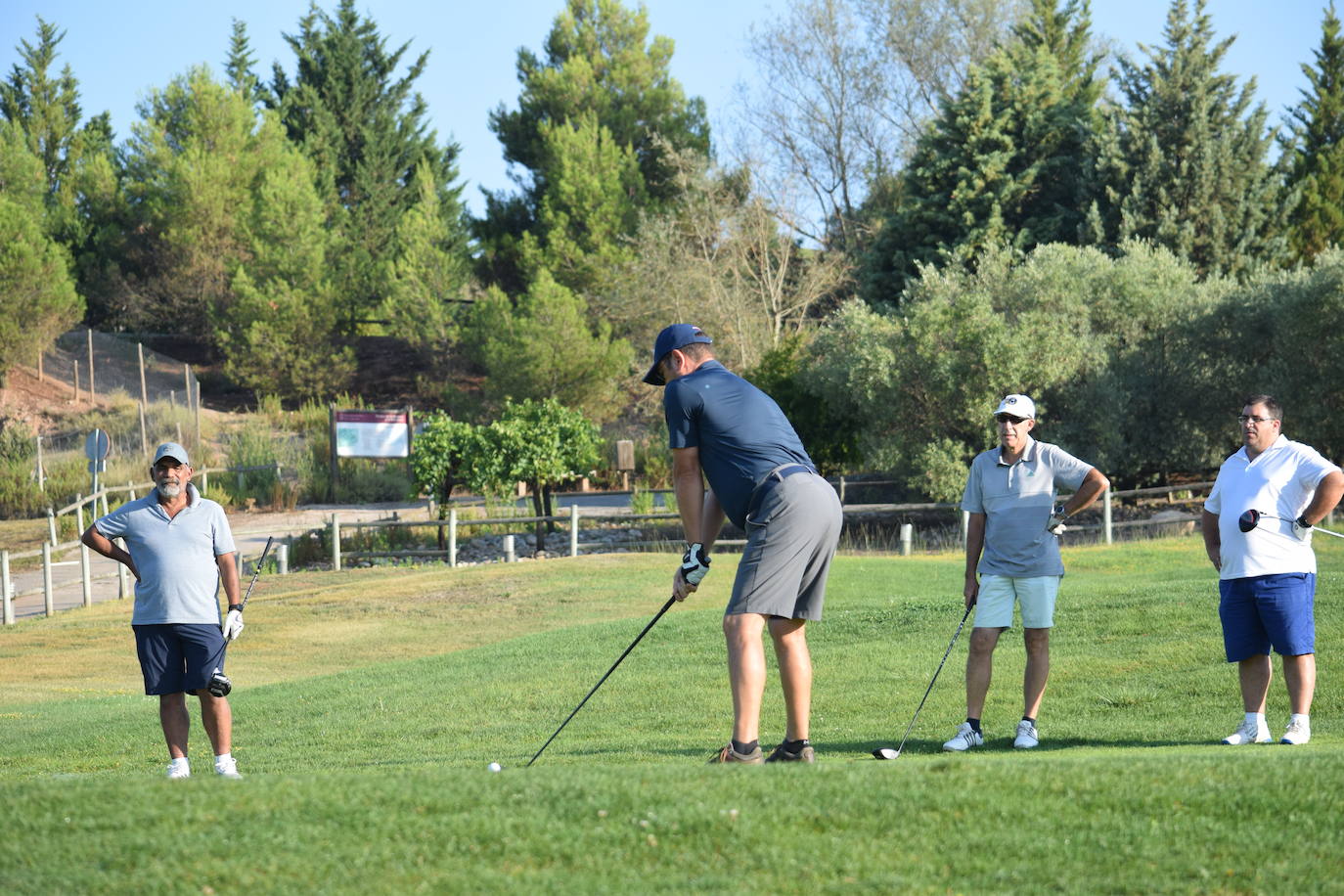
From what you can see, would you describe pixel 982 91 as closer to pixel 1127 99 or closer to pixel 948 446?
pixel 1127 99

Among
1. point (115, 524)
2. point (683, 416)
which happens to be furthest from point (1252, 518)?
point (115, 524)

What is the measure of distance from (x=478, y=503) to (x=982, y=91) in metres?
19.5

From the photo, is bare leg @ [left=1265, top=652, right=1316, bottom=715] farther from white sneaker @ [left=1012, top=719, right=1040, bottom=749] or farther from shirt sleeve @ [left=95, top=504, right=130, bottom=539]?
shirt sleeve @ [left=95, top=504, right=130, bottom=539]

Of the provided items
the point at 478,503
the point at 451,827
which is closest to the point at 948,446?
the point at 478,503

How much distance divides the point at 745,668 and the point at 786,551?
569mm

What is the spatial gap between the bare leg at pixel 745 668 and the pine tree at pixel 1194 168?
33114 mm

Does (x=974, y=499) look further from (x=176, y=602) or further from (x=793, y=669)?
(x=176, y=602)

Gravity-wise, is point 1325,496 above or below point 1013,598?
above

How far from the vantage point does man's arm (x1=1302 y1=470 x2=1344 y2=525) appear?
741 centimetres

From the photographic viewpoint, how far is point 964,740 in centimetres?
793

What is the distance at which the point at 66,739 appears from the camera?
10.5 m

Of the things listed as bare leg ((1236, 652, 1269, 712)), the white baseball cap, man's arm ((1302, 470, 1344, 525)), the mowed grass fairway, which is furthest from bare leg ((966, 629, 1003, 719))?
man's arm ((1302, 470, 1344, 525))

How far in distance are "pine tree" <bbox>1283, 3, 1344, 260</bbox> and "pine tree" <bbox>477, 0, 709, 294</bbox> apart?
21.0 meters

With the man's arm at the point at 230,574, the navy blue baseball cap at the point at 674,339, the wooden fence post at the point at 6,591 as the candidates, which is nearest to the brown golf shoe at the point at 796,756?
the navy blue baseball cap at the point at 674,339
